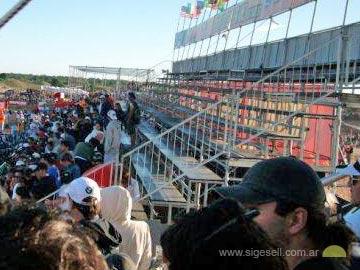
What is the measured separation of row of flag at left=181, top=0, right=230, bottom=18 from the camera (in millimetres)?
24578

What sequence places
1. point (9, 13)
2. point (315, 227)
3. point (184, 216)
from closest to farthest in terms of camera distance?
point (184, 216), point (9, 13), point (315, 227)

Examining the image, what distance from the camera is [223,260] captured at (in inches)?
54.7

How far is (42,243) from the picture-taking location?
1.23 m

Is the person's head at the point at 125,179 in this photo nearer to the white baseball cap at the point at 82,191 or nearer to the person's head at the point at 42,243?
the white baseball cap at the point at 82,191

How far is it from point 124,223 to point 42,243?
2971mm

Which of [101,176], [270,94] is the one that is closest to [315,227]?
[101,176]

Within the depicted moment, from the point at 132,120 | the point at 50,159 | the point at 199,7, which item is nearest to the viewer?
the point at 50,159

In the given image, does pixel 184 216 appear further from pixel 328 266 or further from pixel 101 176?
pixel 101 176

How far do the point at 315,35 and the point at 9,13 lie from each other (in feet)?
32.6

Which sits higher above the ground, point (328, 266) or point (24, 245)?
point (24, 245)

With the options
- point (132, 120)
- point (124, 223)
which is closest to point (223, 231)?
point (124, 223)

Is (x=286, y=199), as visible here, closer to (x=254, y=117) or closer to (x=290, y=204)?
(x=290, y=204)

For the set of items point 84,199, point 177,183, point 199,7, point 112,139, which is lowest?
point 177,183

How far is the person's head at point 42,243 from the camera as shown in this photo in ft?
3.96
